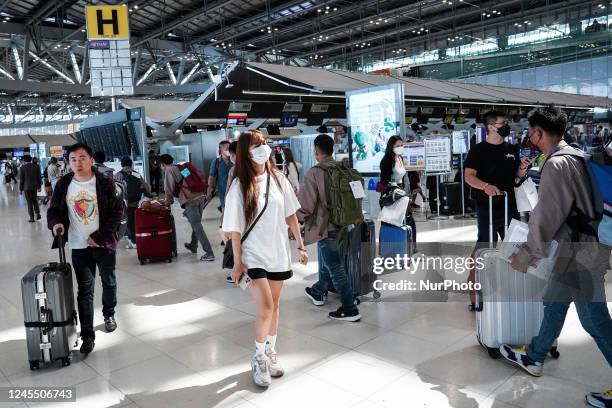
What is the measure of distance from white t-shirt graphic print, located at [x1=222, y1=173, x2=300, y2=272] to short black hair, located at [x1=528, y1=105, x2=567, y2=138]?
139 centimetres

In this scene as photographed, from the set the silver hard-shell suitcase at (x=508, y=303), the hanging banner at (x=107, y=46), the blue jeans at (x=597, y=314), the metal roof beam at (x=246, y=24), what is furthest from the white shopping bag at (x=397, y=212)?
the metal roof beam at (x=246, y=24)

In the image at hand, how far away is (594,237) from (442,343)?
134cm

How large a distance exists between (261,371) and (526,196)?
2291 mm

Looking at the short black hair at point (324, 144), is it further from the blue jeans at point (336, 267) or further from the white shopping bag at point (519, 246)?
the white shopping bag at point (519, 246)

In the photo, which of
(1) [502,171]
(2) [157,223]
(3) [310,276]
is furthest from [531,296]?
(2) [157,223]

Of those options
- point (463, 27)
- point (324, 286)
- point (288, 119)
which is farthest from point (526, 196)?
point (463, 27)

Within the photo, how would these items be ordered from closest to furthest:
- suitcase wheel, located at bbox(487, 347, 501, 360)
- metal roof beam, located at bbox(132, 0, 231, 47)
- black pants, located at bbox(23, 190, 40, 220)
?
suitcase wheel, located at bbox(487, 347, 501, 360)
black pants, located at bbox(23, 190, 40, 220)
metal roof beam, located at bbox(132, 0, 231, 47)

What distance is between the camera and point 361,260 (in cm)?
429

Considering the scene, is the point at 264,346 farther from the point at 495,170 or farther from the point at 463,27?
the point at 463,27

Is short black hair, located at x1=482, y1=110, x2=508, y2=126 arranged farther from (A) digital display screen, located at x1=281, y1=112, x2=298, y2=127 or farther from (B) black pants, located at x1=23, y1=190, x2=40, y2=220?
(B) black pants, located at x1=23, y1=190, x2=40, y2=220

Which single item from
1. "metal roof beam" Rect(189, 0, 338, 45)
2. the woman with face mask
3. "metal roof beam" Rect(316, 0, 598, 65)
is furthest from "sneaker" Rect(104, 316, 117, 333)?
"metal roof beam" Rect(316, 0, 598, 65)

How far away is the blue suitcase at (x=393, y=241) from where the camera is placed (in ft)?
15.4

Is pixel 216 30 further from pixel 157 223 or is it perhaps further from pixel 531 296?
pixel 531 296

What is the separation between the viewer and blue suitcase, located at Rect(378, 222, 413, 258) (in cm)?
470
